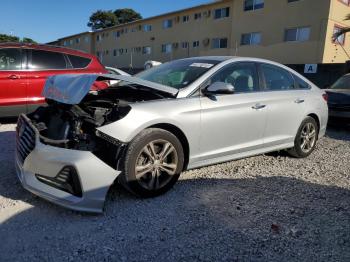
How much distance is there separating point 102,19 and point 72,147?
7128cm

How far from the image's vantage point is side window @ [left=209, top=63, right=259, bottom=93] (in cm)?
432

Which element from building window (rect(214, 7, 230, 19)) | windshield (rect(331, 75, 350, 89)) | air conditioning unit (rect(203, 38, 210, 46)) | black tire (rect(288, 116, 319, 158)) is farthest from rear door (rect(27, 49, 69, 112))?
air conditioning unit (rect(203, 38, 210, 46))

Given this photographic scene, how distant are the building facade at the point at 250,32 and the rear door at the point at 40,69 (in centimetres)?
1694

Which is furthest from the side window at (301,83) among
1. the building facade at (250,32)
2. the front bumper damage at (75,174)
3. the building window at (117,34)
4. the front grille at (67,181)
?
the building window at (117,34)

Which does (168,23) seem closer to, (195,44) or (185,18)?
(185,18)

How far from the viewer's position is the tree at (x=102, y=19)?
69000mm

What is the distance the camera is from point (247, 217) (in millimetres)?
3428

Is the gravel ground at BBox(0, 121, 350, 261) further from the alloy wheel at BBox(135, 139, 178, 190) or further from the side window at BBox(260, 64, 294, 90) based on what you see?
the side window at BBox(260, 64, 294, 90)

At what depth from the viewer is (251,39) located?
24.1 metres

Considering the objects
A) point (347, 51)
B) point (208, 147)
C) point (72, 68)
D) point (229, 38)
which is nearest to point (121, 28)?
point (229, 38)

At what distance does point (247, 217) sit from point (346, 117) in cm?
590

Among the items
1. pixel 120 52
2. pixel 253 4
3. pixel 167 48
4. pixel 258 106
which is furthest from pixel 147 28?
pixel 258 106

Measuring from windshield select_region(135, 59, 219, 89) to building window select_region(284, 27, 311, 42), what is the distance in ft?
59.8

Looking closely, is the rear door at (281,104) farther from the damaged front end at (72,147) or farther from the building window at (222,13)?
the building window at (222,13)
